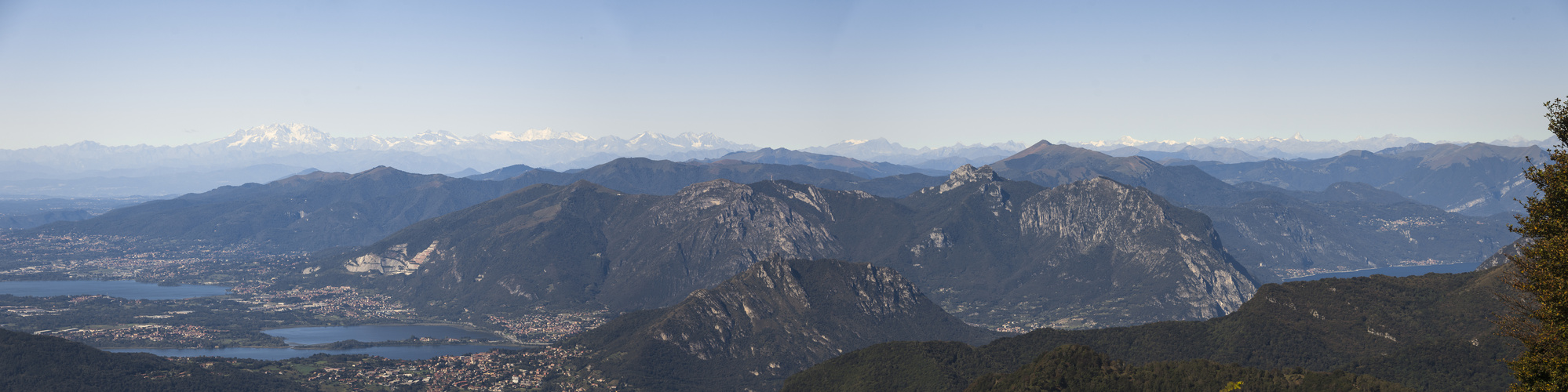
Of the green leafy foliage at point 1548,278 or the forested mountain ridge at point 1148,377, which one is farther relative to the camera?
the forested mountain ridge at point 1148,377

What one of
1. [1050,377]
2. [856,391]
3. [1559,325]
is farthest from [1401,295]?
[1559,325]

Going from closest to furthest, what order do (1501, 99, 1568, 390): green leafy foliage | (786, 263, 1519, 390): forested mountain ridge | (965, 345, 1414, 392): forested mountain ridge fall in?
(1501, 99, 1568, 390): green leafy foliage → (965, 345, 1414, 392): forested mountain ridge → (786, 263, 1519, 390): forested mountain ridge

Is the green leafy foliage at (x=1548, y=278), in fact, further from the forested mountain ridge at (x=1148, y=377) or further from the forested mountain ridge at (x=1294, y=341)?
the forested mountain ridge at (x=1294, y=341)

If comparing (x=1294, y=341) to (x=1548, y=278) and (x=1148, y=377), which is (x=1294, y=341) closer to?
(x=1148, y=377)

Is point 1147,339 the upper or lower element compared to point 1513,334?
lower

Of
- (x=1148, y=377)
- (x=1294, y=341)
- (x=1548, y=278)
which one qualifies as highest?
(x=1548, y=278)

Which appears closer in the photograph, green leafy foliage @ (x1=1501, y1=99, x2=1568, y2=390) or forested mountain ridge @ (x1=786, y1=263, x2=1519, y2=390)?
green leafy foliage @ (x1=1501, y1=99, x2=1568, y2=390)

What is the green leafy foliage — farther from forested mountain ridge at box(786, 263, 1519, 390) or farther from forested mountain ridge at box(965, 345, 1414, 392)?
forested mountain ridge at box(786, 263, 1519, 390)

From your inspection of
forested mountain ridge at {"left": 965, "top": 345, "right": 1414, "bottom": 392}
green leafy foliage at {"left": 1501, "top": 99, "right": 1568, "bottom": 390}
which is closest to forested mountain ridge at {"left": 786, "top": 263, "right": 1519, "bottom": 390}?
forested mountain ridge at {"left": 965, "top": 345, "right": 1414, "bottom": 392}

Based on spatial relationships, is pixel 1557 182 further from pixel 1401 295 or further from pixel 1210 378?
pixel 1401 295

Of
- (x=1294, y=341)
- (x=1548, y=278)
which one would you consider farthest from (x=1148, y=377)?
(x=1548, y=278)

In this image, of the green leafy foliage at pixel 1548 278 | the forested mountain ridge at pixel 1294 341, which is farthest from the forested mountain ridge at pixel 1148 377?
the green leafy foliage at pixel 1548 278
